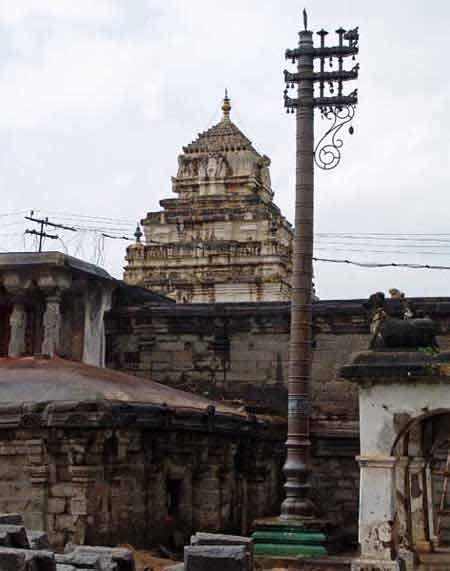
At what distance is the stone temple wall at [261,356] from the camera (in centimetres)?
2220

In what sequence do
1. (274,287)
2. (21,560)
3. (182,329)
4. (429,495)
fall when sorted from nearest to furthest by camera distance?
(21,560)
(429,495)
(182,329)
(274,287)

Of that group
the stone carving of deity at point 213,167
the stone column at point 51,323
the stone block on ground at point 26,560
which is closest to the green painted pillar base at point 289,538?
the stone block on ground at point 26,560

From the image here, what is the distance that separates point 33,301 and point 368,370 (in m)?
11.1

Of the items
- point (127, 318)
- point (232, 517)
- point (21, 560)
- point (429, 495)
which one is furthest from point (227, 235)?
point (21, 560)

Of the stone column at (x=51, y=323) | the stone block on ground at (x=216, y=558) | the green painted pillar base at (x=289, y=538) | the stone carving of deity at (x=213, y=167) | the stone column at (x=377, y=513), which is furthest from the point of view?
the stone carving of deity at (x=213, y=167)

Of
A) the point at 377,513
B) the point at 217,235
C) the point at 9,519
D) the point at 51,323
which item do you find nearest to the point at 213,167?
the point at 217,235

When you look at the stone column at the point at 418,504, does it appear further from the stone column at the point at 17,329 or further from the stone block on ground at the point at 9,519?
the stone column at the point at 17,329

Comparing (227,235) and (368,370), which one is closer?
(368,370)

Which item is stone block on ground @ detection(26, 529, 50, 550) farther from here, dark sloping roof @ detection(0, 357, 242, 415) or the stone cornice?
dark sloping roof @ detection(0, 357, 242, 415)

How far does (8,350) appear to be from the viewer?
868 inches

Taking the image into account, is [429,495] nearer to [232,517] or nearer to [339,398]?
[232,517]

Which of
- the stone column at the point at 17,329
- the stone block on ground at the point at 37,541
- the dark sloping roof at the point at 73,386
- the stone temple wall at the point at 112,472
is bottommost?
the stone block on ground at the point at 37,541

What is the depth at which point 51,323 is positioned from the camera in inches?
848

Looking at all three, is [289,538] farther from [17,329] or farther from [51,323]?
[17,329]
